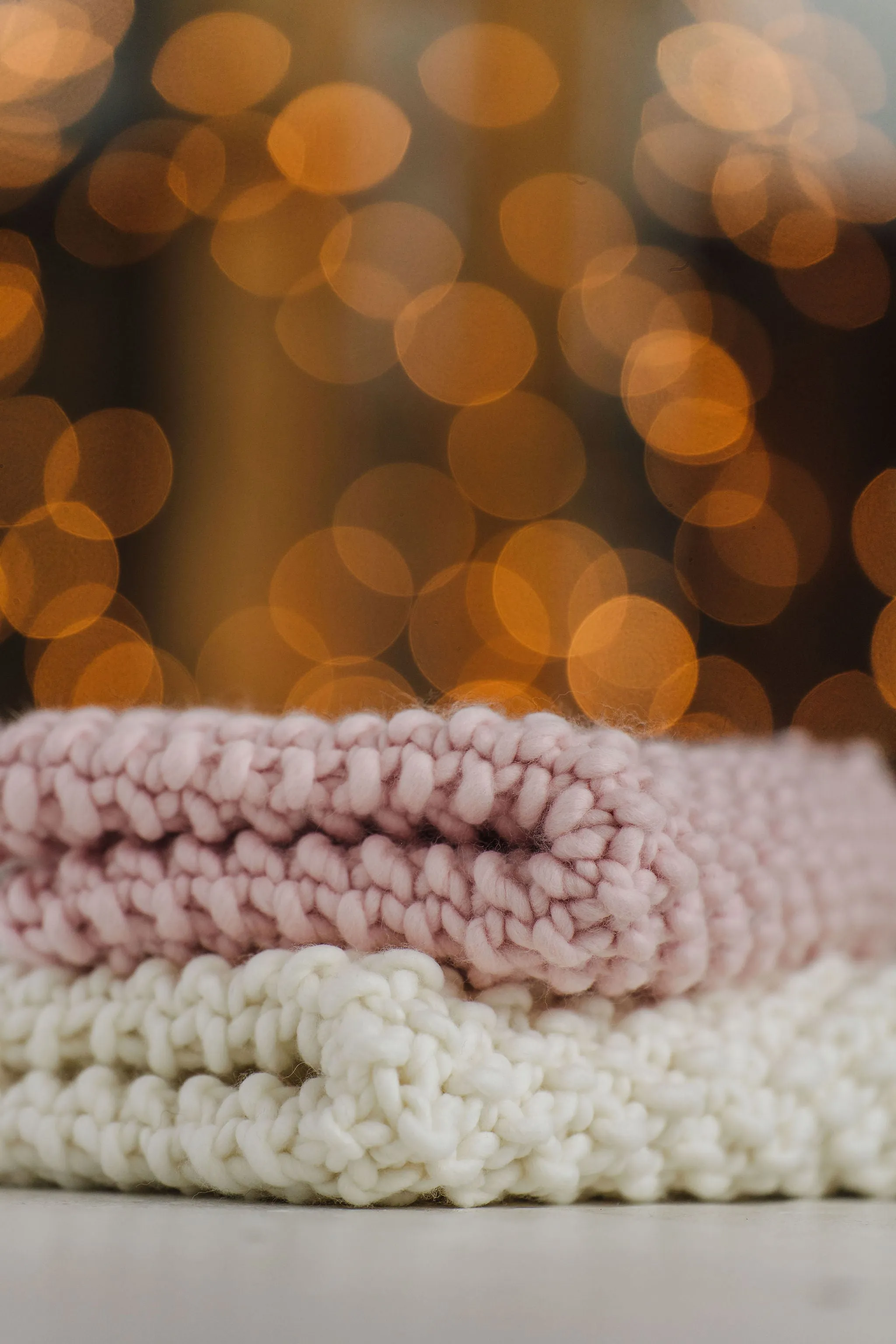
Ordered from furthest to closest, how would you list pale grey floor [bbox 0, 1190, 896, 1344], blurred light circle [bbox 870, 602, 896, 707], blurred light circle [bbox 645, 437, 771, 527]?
blurred light circle [bbox 645, 437, 771, 527] < blurred light circle [bbox 870, 602, 896, 707] < pale grey floor [bbox 0, 1190, 896, 1344]

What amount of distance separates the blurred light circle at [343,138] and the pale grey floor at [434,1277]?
1129mm

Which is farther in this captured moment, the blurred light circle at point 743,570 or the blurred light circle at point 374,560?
the blurred light circle at point 374,560

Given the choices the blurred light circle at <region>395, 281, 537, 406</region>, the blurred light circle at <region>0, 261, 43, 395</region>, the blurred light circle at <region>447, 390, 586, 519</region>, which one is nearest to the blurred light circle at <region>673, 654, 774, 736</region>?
the blurred light circle at <region>447, 390, 586, 519</region>

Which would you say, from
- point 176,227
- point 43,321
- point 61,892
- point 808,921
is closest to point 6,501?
point 43,321

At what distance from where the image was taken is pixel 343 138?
119 cm

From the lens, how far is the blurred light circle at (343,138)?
1.18 metres

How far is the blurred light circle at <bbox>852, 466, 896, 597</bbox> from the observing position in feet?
3.25

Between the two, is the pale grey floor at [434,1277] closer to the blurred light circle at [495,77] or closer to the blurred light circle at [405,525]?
the blurred light circle at [405,525]

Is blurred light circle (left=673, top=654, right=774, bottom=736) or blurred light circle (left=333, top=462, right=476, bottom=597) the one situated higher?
blurred light circle (left=333, top=462, right=476, bottom=597)

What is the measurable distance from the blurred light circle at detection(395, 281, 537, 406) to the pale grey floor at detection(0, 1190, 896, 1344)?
1010 millimetres

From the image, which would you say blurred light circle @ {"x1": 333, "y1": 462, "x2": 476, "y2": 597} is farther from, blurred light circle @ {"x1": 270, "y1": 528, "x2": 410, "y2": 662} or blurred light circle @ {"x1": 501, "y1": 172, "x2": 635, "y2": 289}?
blurred light circle @ {"x1": 501, "y1": 172, "x2": 635, "y2": 289}

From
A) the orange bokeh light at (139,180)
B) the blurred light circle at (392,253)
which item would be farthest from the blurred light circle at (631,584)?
the orange bokeh light at (139,180)

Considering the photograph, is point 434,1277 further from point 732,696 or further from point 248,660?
point 248,660

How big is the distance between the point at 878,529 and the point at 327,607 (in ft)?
1.81
